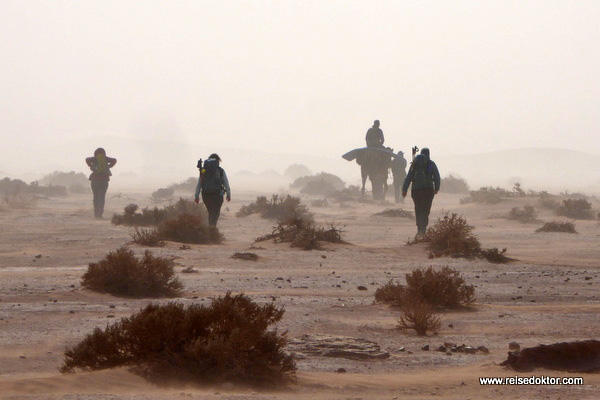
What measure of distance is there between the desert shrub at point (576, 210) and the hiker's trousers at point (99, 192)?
14.7 metres

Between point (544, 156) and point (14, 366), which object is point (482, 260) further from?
point (544, 156)

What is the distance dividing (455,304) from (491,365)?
359cm

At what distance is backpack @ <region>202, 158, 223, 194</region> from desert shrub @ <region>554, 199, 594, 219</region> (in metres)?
15.6

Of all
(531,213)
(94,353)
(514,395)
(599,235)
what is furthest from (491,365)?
(531,213)

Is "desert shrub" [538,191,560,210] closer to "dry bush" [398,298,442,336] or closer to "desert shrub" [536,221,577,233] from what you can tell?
"desert shrub" [536,221,577,233]

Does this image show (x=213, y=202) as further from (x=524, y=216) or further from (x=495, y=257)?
(x=524, y=216)

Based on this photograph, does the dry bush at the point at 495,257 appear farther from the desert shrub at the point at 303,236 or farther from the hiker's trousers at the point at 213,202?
the hiker's trousers at the point at 213,202

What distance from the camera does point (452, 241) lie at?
16.8 meters

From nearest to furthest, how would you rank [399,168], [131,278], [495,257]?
[131,278], [495,257], [399,168]

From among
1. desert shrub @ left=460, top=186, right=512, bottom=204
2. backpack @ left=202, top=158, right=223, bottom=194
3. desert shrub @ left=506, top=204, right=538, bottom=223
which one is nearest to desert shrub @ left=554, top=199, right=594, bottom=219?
desert shrub @ left=506, top=204, right=538, bottom=223

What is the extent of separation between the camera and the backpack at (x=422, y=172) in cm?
1905

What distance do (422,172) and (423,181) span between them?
0.18 meters

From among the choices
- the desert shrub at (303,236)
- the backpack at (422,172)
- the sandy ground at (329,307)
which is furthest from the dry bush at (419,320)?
the backpack at (422,172)

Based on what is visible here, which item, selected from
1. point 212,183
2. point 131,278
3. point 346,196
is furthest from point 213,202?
point 346,196
